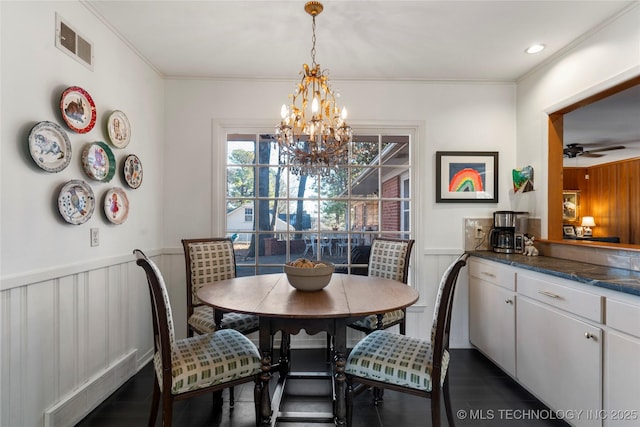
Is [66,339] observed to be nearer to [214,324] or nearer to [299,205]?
[214,324]

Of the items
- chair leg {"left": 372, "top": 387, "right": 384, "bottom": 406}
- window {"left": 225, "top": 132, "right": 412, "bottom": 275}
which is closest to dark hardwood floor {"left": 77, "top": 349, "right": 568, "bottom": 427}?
chair leg {"left": 372, "top": 387, "right": 384, "bottom": 406}

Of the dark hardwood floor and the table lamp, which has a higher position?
the table lamp

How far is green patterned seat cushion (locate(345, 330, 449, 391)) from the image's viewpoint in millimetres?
1525

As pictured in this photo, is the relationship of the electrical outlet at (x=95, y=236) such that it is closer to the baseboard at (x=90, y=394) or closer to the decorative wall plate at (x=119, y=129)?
the decorative wall plate at (x=119, y=129)

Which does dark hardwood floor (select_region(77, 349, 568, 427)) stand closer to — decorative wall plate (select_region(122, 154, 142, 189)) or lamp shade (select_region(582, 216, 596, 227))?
decorative wall plate (select_region(122, 154, 142, 189))

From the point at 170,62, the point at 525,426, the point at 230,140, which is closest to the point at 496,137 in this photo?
the point at 525,426

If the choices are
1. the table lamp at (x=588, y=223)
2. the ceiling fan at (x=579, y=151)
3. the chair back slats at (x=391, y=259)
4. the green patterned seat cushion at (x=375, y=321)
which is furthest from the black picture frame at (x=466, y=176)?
the table lamp at (x=588, y=223)

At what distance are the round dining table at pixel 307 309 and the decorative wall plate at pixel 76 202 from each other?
0.84 meters

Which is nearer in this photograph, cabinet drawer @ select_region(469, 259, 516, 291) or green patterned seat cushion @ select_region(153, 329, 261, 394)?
green patterned seat cushion @ select_region(153, 329, 261, 394)

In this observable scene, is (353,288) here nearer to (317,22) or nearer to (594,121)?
(317,22)

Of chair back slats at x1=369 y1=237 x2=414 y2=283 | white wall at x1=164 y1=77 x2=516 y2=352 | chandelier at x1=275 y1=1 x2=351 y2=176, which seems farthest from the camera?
white wall at x1=164 y1=77 x2=516 y2=352

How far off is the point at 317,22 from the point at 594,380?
257 centimetres

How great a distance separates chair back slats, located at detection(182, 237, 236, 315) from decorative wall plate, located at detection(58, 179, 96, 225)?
68 centimetres

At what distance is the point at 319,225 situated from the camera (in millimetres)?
3082
